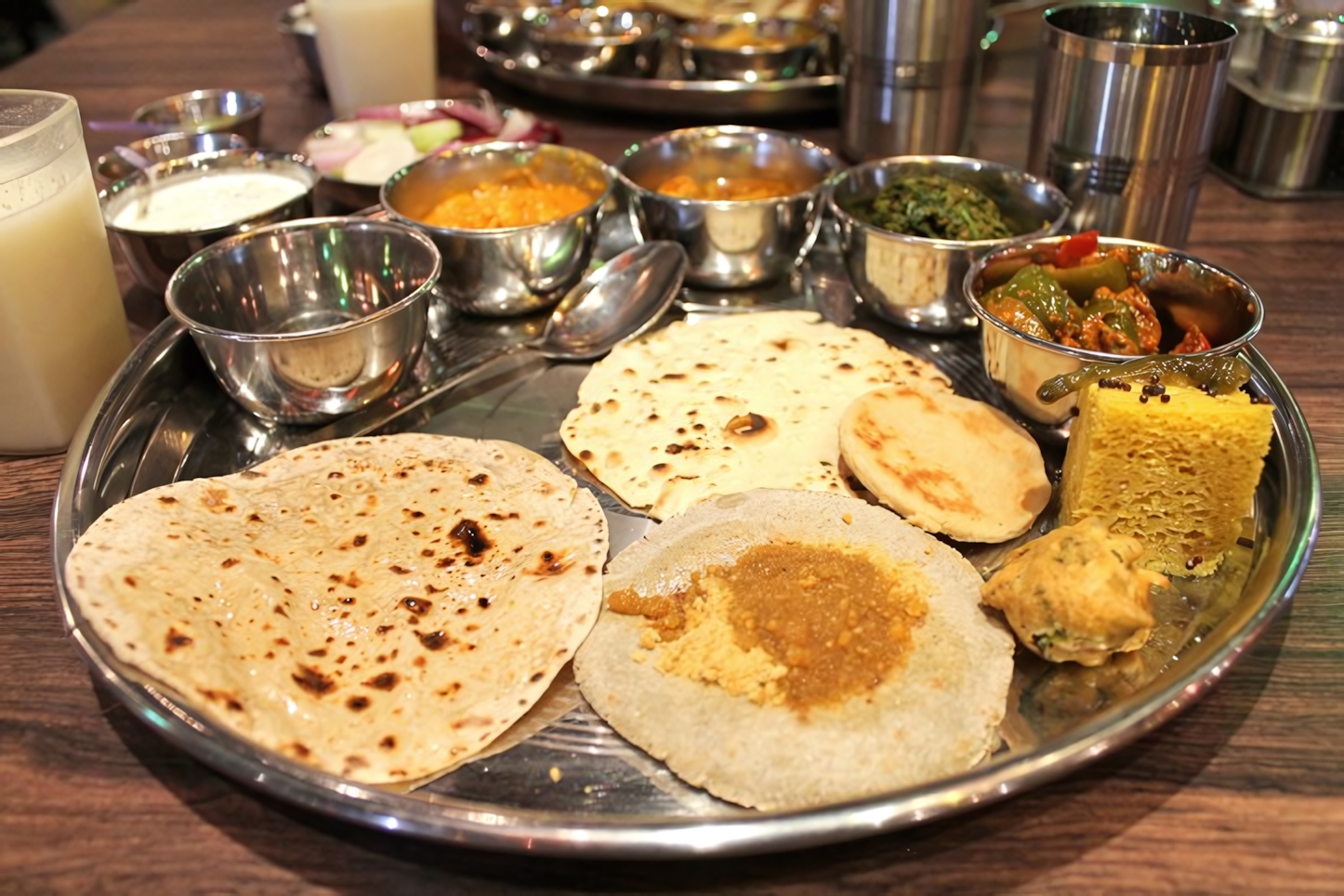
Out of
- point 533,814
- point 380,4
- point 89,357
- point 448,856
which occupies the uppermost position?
point 380,4

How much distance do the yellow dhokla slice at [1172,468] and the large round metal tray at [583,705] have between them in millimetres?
92

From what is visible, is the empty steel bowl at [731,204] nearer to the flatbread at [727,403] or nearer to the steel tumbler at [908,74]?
the flatbread at [727,403]

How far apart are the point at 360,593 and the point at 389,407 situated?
73 cm

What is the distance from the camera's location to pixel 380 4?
13.6ft

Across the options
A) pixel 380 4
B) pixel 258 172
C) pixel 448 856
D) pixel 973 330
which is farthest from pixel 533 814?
pixel 380 4

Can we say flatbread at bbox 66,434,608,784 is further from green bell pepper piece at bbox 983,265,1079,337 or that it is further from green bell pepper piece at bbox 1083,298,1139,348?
green bell pepper piece at bbox 1083,298,1139,348

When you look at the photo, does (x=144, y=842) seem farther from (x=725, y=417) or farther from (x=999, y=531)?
(x=999, y=531)

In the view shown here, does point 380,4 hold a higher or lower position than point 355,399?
higher

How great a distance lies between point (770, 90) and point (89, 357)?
2.75 meters

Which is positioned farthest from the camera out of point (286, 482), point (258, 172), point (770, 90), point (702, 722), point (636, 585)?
point (770, 90)

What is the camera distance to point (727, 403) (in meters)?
2.52

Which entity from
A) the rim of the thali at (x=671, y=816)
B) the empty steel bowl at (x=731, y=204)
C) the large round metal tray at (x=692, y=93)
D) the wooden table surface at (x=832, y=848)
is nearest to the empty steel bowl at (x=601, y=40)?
the large round metal tray at (x=692, y=93)

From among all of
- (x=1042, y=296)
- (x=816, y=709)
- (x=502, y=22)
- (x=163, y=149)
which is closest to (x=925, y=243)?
(x=1042, y=296)

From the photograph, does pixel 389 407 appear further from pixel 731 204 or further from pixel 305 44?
pixel 305 44
